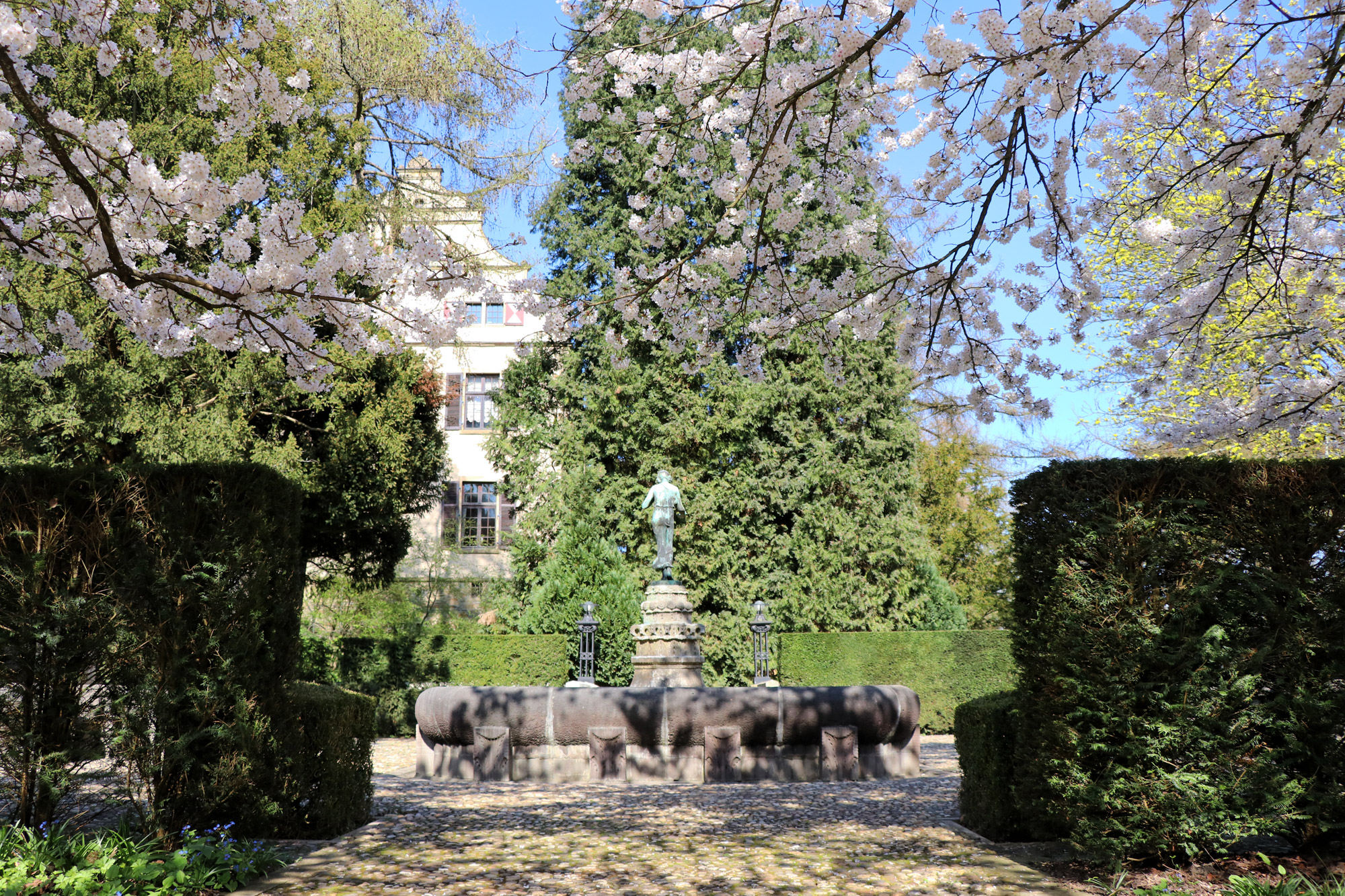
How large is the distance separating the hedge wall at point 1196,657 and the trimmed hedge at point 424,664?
11.3m

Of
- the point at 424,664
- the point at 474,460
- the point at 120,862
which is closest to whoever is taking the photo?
the point at 120,862

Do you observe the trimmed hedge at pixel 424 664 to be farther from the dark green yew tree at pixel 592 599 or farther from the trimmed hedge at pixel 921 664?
the trimmed hedge at pixel 921 664

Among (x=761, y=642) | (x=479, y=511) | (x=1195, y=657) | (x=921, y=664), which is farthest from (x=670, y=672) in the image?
(x=479, y=511)

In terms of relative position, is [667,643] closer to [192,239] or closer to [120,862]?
[120,862]

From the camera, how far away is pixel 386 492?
45.9 feet

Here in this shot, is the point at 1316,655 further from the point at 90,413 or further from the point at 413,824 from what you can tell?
the point at 90,413

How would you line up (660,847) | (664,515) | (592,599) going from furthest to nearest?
(592,599) → (664,515) → (660,847)

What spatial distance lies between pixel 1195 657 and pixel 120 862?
5471mm

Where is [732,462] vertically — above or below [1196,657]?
above

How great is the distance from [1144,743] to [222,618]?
196 inches

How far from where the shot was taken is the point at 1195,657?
4.75m

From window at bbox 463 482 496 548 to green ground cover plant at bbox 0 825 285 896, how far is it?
1985 centimetres

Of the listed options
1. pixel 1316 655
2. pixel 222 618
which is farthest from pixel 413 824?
pixel 1316 655

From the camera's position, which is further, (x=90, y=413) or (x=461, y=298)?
(x=90, y=413)
